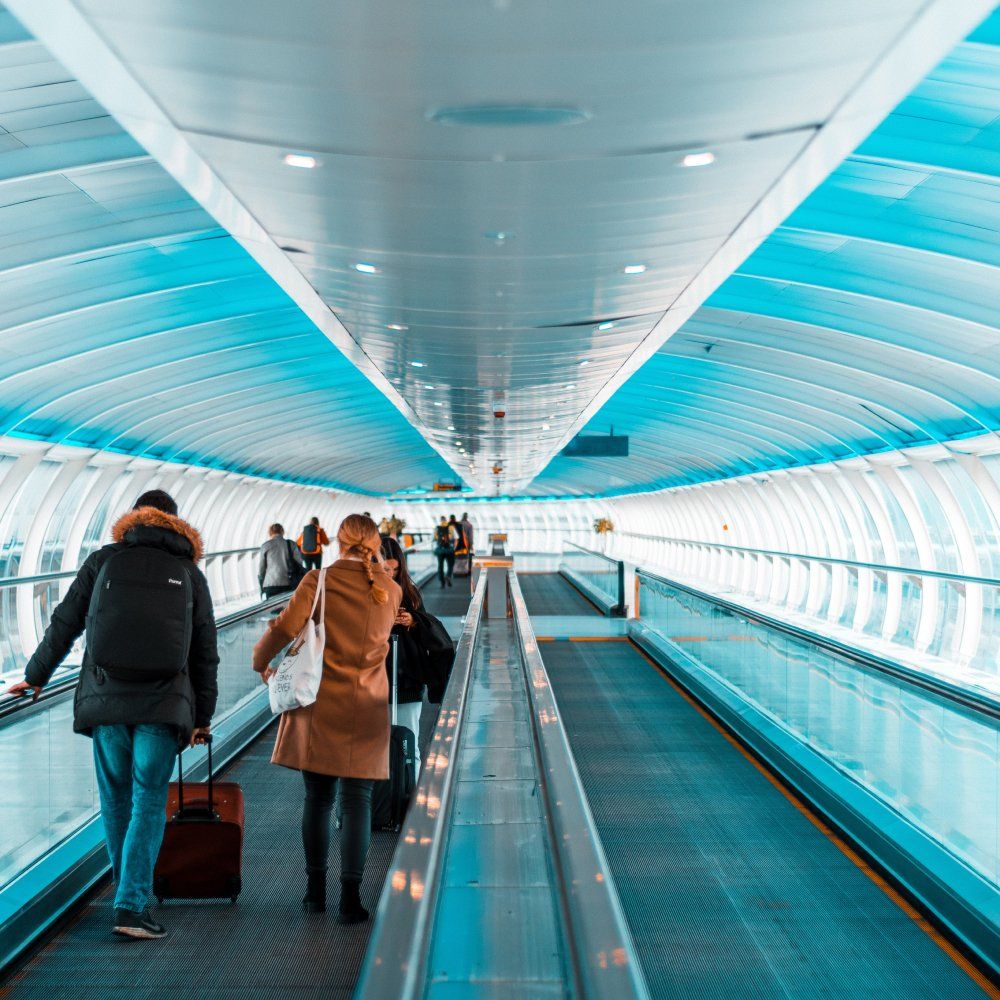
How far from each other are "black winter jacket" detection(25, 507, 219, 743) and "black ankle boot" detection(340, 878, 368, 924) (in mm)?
993

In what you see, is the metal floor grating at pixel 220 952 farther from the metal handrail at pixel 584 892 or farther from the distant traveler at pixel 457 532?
the distant traveler at pixel 457 532

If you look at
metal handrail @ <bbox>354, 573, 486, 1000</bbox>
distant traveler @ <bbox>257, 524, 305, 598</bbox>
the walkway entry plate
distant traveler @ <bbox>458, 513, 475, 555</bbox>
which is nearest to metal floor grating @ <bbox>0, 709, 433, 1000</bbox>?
metal handrail @ <bbox>354, 573, 486, 1000</bbox>

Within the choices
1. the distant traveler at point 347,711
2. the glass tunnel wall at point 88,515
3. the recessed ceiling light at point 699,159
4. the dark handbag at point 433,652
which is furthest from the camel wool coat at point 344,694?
the glass tunnel wall at point 88,515

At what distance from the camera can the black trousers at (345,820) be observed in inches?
203

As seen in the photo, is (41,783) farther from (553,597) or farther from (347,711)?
(553,597)

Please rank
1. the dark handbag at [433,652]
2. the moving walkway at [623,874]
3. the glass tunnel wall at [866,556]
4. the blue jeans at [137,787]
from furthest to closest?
1. the glass tunnel wall at [866,556]
2. the dark handbag at [433,652]
3. the blue jeans at [137,787]
4. the moving walkway at [623,874]

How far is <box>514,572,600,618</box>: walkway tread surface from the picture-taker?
24.9 metres

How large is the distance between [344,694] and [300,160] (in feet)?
10.7

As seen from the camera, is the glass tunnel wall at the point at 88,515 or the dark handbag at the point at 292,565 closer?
the glass tunnel wall at the point at 88,515

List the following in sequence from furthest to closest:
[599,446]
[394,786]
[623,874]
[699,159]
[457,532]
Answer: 1. [457,532]
2. [599,446]
3. [394,786]
4. [699,159]
5. [623,874]

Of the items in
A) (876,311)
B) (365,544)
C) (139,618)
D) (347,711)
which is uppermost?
(876,311)

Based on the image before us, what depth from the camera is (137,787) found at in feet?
16.1

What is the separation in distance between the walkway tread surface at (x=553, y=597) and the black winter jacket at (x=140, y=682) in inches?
734

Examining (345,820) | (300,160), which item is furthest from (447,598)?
(345,820)
